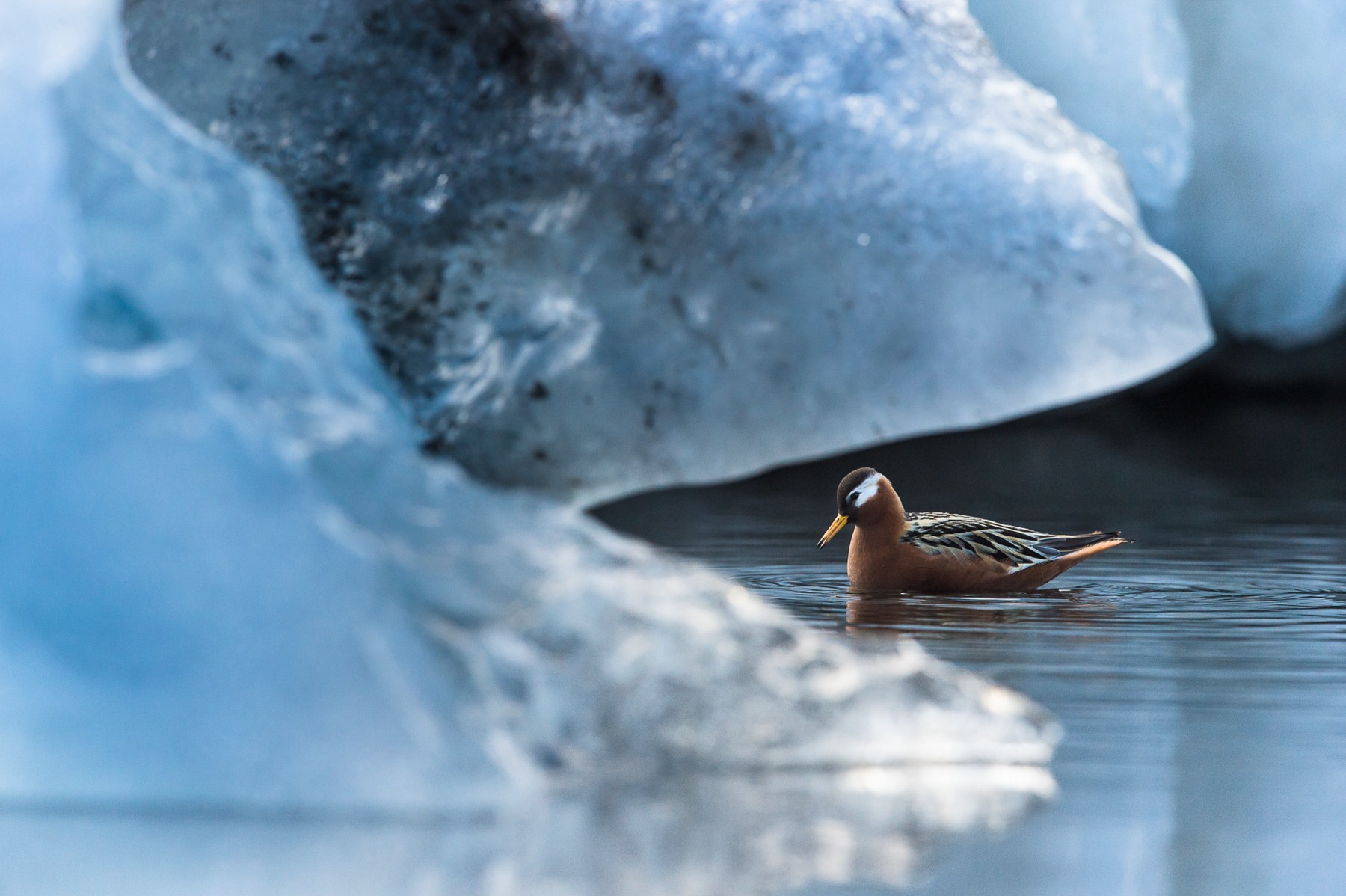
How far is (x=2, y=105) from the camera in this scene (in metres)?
3.89

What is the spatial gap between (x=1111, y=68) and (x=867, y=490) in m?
5.24

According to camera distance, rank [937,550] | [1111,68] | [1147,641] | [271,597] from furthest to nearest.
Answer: [1111,68] → [937,550] → [1147,641] → [271,597]

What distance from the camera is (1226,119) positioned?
13367 millimetres

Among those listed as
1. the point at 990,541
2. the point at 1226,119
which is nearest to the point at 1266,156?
the point at 1226,119

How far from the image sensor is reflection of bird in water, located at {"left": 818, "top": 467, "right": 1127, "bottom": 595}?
7277 mm

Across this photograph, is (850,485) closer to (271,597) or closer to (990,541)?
(990,541)

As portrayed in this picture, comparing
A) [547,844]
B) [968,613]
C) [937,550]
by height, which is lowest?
[937,550]

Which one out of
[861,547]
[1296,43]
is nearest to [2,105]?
[861,547]

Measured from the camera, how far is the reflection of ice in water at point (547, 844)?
306 cm

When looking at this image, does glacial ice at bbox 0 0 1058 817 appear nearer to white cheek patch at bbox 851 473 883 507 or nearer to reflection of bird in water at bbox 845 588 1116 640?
reflection of bird in water at bbox 845 588 1116 640

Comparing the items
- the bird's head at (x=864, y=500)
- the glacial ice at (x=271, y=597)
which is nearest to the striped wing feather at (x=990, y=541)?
the bird's head at (x=864, y=500)

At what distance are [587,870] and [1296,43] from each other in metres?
11.0

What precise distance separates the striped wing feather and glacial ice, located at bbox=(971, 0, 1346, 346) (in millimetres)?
4195

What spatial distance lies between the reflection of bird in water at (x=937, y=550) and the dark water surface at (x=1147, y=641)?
118 millimetres
